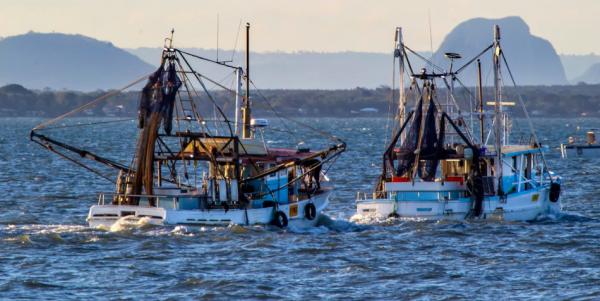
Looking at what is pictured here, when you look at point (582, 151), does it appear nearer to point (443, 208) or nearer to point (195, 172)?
point (443, 208)

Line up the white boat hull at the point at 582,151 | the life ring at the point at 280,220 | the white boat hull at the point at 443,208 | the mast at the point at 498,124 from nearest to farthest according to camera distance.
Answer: the life ring at the point at 280,220 → the white boat hull at the point at 443,208 → the mast at the point at 498,124 → the white boat hull at the point at 582,151

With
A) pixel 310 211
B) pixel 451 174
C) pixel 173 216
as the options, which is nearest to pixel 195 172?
pixel 173 216

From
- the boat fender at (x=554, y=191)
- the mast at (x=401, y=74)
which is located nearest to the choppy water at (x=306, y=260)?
the boat fender at (x=554, y=191)

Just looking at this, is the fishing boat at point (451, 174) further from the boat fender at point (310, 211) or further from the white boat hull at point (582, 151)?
the white boat hull at point (582, 151)

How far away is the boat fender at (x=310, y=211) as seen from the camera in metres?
55.4

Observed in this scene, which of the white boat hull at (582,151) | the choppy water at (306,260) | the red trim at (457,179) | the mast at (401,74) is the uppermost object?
the mast at (401,74)

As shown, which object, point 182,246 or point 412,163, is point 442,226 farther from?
point 182,246

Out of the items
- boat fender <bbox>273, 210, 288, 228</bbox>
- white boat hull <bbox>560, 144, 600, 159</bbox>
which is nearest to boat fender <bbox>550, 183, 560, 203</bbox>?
boat fender <bbox>273, 210, 288, 228</bbox>

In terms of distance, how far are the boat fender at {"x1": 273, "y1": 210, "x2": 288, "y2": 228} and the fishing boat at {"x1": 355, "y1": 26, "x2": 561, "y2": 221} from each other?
4.85 m

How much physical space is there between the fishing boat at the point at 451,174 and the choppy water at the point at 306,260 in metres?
1.18

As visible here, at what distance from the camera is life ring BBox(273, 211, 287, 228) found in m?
53.3

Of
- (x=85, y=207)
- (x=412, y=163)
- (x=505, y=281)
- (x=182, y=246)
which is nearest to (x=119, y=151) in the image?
(x=85, y=207)

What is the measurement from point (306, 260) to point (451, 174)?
52.9 feet

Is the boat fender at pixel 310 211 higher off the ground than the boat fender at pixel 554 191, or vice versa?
the boat fender at pixel 554 191
